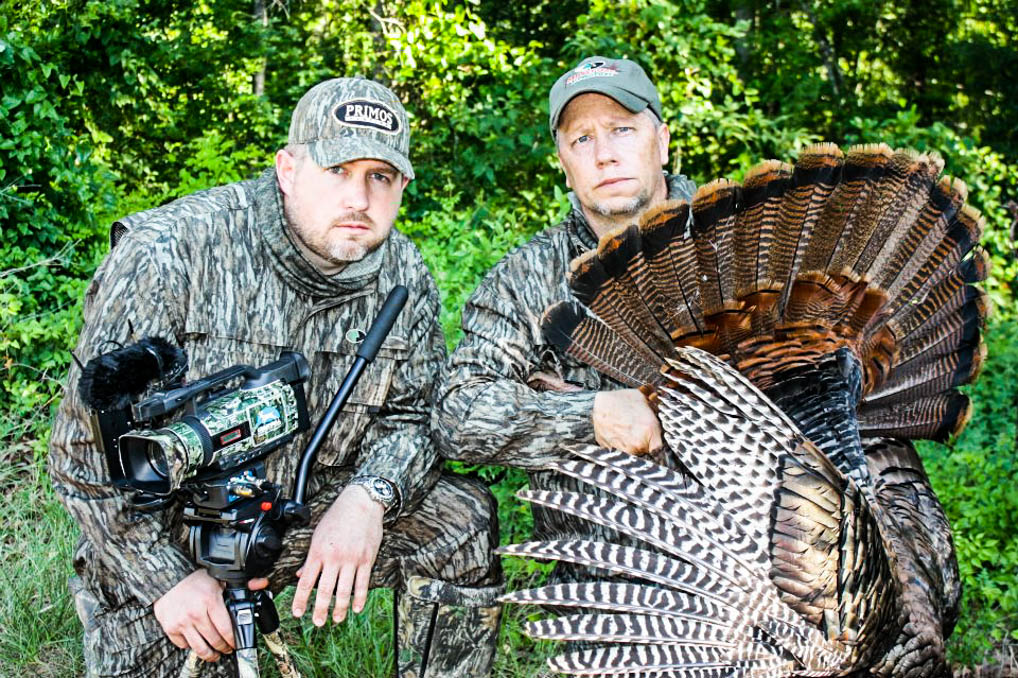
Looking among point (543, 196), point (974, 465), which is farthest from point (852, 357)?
point (543, 196)

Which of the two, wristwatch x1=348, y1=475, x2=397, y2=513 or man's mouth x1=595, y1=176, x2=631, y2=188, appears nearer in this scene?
wristwatch x1=348, y1=475, x2=397, y2=513

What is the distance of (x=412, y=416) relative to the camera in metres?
3.18

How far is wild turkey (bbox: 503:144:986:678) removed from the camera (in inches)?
99.7

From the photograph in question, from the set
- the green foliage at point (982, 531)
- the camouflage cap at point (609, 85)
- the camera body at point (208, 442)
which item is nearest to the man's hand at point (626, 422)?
the camera body at point (208, 442)

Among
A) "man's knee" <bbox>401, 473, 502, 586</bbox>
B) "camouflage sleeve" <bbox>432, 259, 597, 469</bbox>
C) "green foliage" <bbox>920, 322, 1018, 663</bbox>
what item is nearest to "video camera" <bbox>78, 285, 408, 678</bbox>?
"camouflage sleeve" <bbox>432, 259, 597, 469</bbox>

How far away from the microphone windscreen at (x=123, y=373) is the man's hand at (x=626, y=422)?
1165 mm

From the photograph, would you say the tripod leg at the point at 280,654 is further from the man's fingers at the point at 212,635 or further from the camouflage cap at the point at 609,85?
the camouflage cap at the point at 609,85

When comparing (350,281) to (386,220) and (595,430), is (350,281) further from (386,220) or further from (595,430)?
(595,430)

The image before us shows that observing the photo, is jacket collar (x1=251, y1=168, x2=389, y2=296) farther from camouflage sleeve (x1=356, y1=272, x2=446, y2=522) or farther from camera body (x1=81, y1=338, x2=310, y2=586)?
camera body (x1=81, y1=338, x2=310, y2=586)

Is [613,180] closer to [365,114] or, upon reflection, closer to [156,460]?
[365,114]

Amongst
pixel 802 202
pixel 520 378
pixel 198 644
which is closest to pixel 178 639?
pixel 198 644

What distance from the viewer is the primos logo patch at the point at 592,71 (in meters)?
3.22

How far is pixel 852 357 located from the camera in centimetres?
279

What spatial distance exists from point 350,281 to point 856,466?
4.94ft
